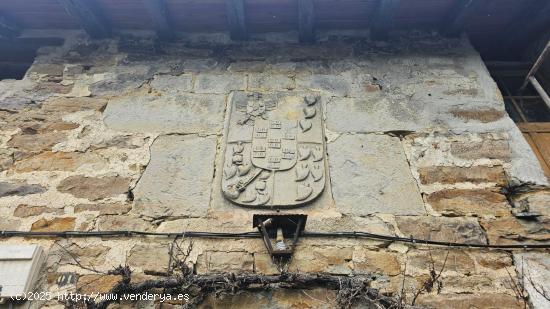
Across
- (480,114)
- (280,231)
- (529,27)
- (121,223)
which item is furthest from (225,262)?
(529,27)

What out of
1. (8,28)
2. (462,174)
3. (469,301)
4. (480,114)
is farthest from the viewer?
(8,28)

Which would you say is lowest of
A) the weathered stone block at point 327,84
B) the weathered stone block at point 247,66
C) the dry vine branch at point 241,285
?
the dry vine branch at point 241,285

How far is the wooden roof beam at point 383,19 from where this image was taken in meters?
3.13

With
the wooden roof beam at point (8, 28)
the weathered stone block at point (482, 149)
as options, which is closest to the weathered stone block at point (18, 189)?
the wooden roof beam at point (8, 28)

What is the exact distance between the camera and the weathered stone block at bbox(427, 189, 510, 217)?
91.0 inches

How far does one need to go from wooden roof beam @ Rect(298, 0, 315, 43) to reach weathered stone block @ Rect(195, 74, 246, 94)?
65cm

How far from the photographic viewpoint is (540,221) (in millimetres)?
2240

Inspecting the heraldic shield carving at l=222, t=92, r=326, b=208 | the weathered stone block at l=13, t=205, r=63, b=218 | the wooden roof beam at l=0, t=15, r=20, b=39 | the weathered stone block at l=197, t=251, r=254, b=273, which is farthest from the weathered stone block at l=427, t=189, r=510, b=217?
the wooden roof beam at l=0, t=15, r=20, b=39

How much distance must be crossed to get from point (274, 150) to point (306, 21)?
128 centimetres

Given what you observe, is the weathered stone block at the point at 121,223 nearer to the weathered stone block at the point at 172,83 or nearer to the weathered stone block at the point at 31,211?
the weathered stone block at the point at 31,211

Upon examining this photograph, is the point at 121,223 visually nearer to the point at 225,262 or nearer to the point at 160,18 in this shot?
the point at 225,262

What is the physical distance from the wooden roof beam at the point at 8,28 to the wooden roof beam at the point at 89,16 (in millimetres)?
557

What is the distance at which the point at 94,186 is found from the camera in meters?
2.42

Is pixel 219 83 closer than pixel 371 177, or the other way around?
pixel 371 177
